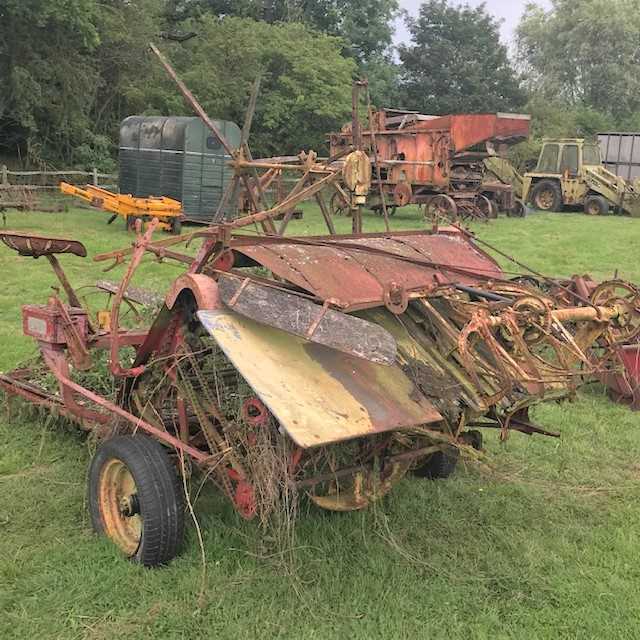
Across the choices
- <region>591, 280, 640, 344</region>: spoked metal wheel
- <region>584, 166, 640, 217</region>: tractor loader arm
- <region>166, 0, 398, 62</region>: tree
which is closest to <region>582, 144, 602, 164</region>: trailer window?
<region>584, 166, 640, 217</region>: tractor loader arm

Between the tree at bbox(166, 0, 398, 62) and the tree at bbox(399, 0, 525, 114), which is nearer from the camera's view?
the tree at bbox(166, 0, 398, 62)

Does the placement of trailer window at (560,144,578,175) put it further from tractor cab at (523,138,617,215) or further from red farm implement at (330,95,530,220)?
red farm implement at (330,95,530,220)

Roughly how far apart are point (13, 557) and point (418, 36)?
1553 inches

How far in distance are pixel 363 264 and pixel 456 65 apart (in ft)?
121

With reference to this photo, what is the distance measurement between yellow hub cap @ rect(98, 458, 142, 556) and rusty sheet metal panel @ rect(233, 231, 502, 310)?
128cm

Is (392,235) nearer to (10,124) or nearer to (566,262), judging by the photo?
(566,262)

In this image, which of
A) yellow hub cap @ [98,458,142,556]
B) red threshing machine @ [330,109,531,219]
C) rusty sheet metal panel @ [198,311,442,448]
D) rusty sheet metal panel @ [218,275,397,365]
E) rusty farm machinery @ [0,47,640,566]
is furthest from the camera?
red threshing machine @ [330,109,531,219]

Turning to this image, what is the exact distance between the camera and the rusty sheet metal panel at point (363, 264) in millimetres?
3285

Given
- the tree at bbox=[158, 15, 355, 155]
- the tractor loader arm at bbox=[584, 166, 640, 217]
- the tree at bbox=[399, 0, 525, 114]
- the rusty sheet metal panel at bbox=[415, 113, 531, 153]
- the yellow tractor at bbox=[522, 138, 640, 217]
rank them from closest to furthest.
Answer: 1. the rusty sheet metal panel at bbox=[415, 113, 531, 153]
2. the tractor loader arm at bbox=[584, 166, 640, 217]
3. the yellow tractor at bbox=[522, 138, 640, 217]
4. the tree at bbox=[158, 15, 355, 155]
5. the tree at bbox=[399, 0, 525, 114]

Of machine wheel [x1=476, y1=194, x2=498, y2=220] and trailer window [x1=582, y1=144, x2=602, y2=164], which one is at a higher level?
trailer window [x1=582, y1=144, x2=602, y2=164]

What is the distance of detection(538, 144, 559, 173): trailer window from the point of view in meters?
24.2

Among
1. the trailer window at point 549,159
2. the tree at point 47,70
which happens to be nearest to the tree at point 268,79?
the tree at point 47,70

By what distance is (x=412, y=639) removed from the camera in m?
3.10

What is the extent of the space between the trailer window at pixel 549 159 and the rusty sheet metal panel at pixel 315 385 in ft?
74.6
